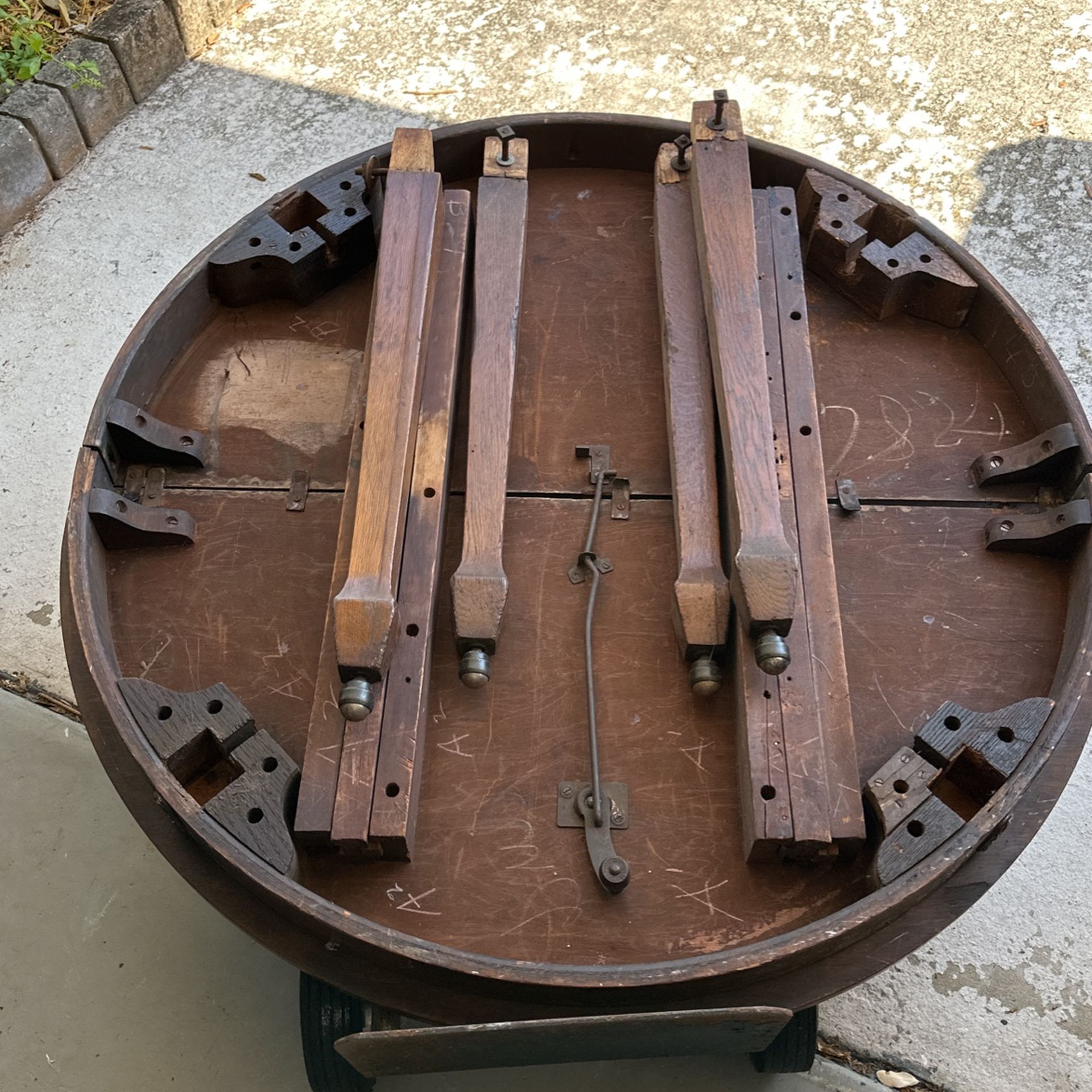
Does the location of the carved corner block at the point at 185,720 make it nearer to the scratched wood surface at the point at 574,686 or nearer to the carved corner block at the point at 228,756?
the carved corner block at the point at 228,756

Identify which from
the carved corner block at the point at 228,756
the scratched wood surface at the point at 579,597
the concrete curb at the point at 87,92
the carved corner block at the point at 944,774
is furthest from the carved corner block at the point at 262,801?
the concrete curb at the point at 87,92

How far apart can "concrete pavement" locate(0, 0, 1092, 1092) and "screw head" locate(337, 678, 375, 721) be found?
1307 millimetres

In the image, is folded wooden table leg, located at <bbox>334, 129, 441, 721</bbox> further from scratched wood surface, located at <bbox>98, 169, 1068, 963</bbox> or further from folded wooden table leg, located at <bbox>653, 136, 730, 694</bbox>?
folded wooden table leg, located at <bbox>653, 136, 730, 694</bbox>

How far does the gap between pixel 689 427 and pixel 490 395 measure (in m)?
0.40

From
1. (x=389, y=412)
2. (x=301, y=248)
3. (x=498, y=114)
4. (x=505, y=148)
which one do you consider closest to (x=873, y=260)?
(x=505, y=148)

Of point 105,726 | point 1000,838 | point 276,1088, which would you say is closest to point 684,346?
point 1000,838

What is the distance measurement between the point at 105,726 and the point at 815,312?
174cm

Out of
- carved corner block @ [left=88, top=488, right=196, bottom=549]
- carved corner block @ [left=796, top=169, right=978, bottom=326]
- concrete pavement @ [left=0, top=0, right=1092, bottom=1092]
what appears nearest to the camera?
carved corner block @ [left=88, top=488, right=196, bottom=549]

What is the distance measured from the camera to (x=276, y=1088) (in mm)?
2514

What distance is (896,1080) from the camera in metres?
2.52

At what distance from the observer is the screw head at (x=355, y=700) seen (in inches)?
75.8

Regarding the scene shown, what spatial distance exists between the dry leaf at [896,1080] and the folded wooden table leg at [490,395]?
4.31 ft

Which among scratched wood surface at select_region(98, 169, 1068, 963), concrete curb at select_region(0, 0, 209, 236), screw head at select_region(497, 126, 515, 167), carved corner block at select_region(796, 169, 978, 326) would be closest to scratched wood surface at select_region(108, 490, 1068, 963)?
scratched wood surface at select_region(98, 169, 1068, 963)

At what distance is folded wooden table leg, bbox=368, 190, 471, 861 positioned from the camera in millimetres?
1930
